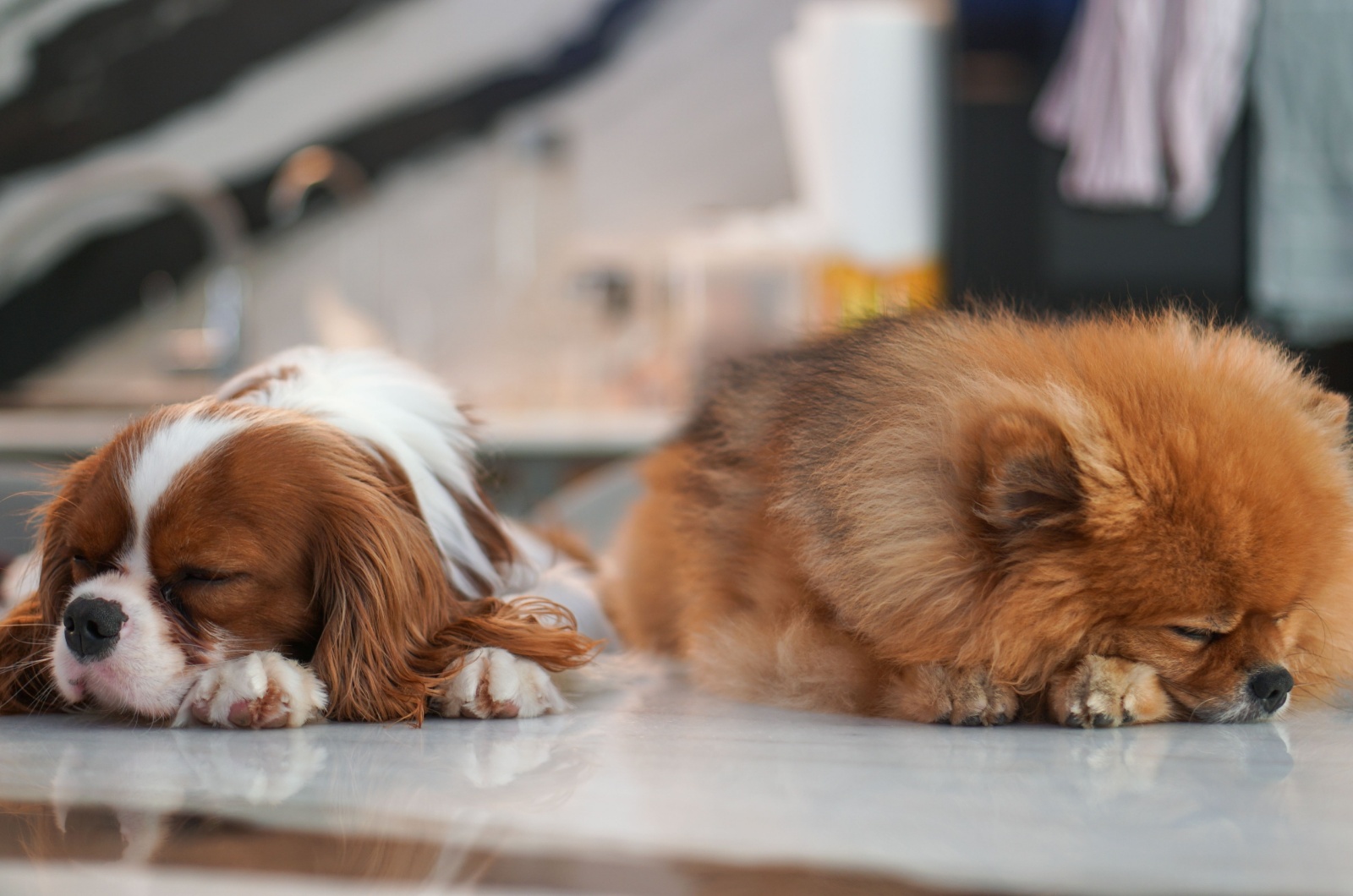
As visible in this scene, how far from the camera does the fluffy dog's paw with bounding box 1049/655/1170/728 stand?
1269 mm

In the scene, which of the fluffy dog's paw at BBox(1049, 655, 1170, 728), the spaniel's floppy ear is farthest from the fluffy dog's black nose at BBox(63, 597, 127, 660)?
the fluffy dog's paw at BBox(1049, 655, 1170, 728)

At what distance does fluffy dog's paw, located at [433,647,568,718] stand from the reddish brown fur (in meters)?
0.02

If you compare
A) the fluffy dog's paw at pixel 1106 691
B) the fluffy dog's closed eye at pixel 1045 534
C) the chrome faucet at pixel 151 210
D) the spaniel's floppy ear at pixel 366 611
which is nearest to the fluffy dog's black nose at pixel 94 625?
the spaniel's floppy ear at pixel 366 611

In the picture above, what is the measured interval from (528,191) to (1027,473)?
12.9ft

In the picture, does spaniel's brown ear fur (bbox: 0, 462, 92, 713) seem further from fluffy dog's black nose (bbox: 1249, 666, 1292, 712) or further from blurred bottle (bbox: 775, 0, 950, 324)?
blurred bottle (bbox: 775, 0, 950, 324)

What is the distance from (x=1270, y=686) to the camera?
4.17 feet

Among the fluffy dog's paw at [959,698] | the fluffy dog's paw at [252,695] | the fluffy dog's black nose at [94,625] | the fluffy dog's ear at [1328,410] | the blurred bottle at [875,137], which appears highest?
the blurred bottle at [875,137]

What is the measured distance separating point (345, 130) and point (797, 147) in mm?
1864

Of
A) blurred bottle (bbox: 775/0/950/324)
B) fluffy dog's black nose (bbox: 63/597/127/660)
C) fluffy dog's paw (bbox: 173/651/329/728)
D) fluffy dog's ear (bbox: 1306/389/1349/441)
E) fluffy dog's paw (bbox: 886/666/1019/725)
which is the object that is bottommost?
fluffy dog's paw (bbox: 886/666/1019/725)

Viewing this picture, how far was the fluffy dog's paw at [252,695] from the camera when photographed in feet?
4.14

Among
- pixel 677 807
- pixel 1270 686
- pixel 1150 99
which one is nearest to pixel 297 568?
pixel 677 807

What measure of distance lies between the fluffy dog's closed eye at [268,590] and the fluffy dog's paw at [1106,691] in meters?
0.57

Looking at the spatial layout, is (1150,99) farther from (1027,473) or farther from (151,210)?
(151,210)

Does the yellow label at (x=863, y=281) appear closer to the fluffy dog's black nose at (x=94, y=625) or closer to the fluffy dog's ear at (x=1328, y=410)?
the fluffy dog's ear at (x=1328, y=410)
